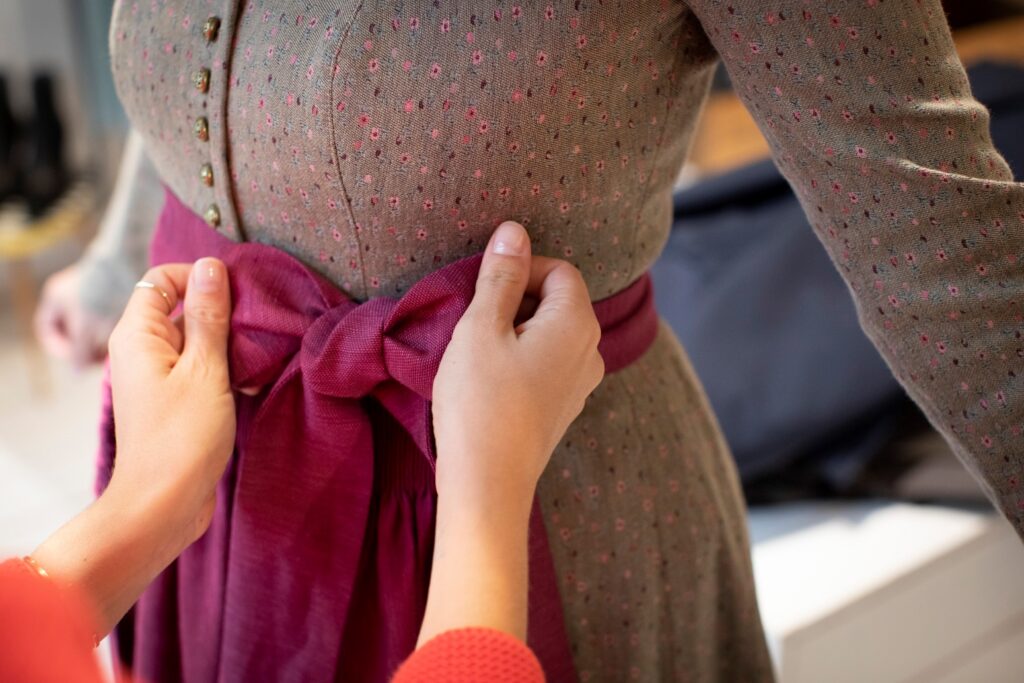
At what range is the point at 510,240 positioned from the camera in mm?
623

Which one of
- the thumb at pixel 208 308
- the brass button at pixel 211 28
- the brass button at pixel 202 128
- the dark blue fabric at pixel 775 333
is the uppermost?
the brass button at pixel 211 28

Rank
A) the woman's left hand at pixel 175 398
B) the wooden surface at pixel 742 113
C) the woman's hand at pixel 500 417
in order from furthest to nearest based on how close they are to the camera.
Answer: the wooden surface at pixel 742 113 < the woman's left hand at pixel 175 398 < the woman's hand at pixel 500 417

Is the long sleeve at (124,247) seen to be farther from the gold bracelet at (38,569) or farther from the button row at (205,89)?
the gold bracelet at (38,569)

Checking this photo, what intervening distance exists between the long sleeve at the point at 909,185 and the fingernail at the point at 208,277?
13.9 inches

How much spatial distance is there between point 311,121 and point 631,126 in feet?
0.67

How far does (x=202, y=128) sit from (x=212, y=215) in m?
0.07

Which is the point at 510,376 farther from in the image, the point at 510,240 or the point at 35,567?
the point at 35,567

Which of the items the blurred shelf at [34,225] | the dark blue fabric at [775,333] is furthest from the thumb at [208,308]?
the blurred shelf at [34,225]

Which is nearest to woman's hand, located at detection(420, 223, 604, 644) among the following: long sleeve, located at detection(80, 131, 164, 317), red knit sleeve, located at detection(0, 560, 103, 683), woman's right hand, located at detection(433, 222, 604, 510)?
woman's right hand, located at detection(433, 222, 604, 510)

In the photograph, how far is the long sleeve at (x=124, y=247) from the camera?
3.37 feet

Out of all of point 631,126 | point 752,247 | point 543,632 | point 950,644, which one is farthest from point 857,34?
point 752,247

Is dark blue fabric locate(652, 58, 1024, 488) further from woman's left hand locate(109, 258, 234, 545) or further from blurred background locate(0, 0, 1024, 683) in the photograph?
woman's left hand locate(109, 258, 234, 545)

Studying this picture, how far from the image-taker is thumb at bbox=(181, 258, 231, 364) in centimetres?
68

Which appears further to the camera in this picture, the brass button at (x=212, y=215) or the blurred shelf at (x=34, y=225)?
the blurred shelf at (x=34, y=225)
